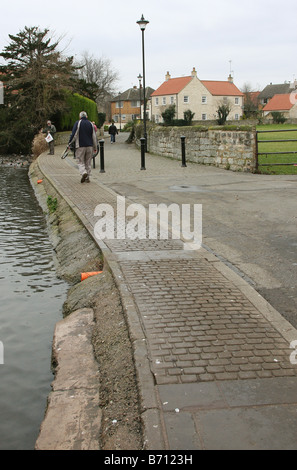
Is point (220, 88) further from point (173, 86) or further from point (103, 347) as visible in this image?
point (103, 347)

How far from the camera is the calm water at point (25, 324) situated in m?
3.83

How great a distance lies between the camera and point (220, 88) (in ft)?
307

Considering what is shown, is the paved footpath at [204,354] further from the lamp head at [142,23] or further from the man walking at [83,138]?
the lamp head at [142,23]

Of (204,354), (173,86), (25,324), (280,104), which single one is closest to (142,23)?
(25,324)

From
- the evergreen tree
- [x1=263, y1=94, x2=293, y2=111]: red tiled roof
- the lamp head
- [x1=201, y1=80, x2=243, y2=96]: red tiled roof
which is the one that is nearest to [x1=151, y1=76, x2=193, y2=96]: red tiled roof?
[x1=201, y1=80, x2=243, y2=96]: red tiled roof

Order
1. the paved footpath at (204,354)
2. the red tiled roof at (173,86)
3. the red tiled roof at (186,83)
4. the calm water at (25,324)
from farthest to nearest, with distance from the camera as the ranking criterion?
the red tiled roof at (186,83)
the red tiled roof at (173,86)
the calm water at (25,324)
the paved footpath at (204,354)

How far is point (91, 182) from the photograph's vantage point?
46.7ft

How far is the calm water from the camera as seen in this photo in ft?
12.6

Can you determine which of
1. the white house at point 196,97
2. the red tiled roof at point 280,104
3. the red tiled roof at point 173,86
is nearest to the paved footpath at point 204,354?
the white house at point 196,97

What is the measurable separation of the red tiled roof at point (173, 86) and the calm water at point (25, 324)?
8056 cm

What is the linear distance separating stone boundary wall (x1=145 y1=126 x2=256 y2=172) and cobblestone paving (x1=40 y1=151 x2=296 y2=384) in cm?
1003

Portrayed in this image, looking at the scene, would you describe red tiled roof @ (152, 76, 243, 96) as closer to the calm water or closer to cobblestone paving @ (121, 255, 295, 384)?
the calm water
